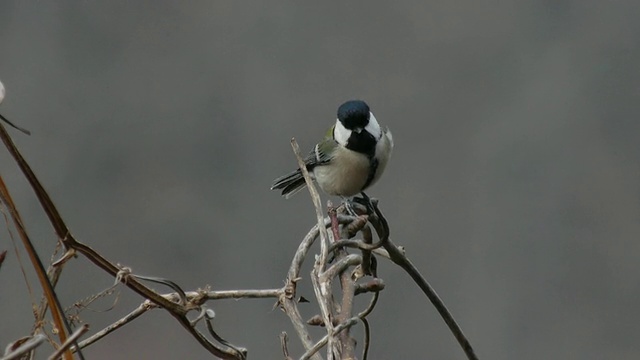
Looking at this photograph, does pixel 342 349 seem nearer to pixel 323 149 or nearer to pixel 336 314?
pixel 336 314

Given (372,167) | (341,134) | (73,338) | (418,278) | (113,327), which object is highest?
(341,134)

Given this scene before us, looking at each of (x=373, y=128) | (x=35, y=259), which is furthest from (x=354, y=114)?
(x=35, y=259)

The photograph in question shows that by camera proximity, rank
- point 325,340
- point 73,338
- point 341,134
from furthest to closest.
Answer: point 341,134
point 325,340
point 73,338

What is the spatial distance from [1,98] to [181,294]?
277 millimetres

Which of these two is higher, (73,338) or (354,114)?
(354,114)

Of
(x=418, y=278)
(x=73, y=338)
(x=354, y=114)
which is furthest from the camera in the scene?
(x=354, y=114)

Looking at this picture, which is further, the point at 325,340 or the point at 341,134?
the point at 341,134

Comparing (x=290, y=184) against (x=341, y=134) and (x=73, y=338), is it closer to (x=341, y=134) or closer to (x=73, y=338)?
(x=341, y=134)

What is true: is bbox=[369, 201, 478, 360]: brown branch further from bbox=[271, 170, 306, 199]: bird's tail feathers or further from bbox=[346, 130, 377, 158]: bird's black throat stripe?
bbox=[271, 170, 306, 199]: bird's tail feathers

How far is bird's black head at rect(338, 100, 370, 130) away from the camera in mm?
2168

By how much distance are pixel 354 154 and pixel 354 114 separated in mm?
130

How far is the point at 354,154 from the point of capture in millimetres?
2262

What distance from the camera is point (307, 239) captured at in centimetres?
101

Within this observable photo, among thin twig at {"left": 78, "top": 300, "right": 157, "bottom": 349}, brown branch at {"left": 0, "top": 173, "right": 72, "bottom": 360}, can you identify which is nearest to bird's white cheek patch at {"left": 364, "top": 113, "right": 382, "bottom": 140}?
thin twig at {"left": 78, "top": 300, "right": 157, "bottom": 349}
